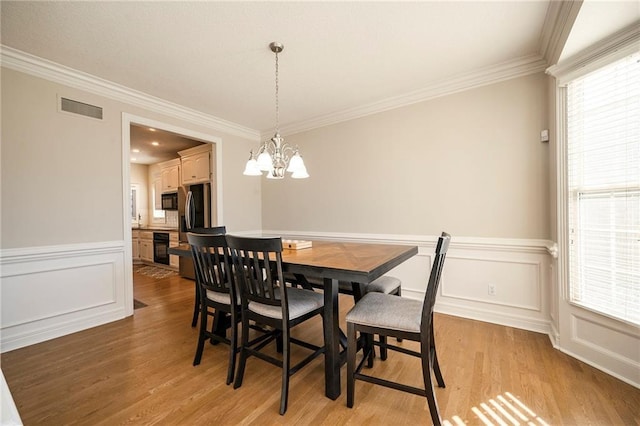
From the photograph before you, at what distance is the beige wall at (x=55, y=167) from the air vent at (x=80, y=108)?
0.16ft

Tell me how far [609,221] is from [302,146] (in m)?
3.37

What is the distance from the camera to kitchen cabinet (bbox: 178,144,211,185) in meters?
4.37

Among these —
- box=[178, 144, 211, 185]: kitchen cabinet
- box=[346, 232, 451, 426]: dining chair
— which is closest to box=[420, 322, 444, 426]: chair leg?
box=[346, 232, 451, 426]: dining chair

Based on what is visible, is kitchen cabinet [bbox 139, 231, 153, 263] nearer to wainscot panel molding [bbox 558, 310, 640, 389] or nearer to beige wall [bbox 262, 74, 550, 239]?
beige wall [bbox 262, 74, 550, 239]

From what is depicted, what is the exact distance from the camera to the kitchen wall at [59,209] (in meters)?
2.33

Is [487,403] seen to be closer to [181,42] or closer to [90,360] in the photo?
[90,360]

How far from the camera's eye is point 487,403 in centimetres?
158

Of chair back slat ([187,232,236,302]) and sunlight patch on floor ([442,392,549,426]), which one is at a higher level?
chair back slat ([187,232,236,302])

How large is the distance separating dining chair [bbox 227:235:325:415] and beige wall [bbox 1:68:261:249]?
6.94 ft

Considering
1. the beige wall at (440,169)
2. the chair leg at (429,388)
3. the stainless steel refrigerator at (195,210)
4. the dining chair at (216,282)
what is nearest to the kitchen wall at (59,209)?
the stainless steel refrigerator at (195,210)

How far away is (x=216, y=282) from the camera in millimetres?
1935

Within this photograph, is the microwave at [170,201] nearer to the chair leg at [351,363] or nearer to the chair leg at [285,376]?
the chair leg at [285,376]

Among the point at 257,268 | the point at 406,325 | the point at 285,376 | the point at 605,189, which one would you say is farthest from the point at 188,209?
the point at 605,189

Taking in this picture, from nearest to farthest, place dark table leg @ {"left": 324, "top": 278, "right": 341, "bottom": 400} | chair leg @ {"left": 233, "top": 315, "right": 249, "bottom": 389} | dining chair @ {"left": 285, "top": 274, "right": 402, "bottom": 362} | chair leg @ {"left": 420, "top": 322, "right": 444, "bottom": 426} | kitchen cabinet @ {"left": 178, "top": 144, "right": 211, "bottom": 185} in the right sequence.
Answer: chair leg @ {"left": 420, "top": 322, "right": 444, "bottom": 426}
dark table leg @ {"left": 324, "top": 278, "right": 341, "bottom": 400}
chair leg @ {"left": 233, "top": 315, "right": 249, "bottom": 389}
dining chair @ {"left": 285, "top": 274, "right": 402, "bottom": 362}
kitchen cabinet @ {"left": 178, "top": 144, "right": 211, "bottom": 185}
